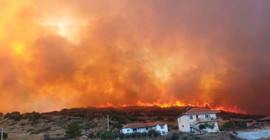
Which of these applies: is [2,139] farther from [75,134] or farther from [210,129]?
[210,129]

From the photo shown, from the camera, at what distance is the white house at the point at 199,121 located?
59.1 meters

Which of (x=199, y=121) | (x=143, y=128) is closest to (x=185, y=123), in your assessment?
(x=199, y=121)

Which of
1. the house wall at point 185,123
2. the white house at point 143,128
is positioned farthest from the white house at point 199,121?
the white house at point 143,128

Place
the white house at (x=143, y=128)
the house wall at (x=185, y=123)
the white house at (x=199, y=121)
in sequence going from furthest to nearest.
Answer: the white house at (x=143, y=128)
the house wall at (x=185, y=123)
the white house at (x=199, y=121)

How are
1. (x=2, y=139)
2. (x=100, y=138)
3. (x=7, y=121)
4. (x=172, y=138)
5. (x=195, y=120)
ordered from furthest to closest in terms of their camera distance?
(x=7, y=121) → (x=195, y=120) → (x=2, y=139) → (x=100, y=138) → (x=172, y=138)

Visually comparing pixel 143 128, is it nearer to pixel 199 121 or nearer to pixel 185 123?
pixel 185 123

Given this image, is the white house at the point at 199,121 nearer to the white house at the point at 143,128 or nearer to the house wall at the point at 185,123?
the house wall at the point at 185,123

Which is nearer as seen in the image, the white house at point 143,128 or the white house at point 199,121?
the white house at point 199,121

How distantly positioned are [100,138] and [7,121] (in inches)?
2866

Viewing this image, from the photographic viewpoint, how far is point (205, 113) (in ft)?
208

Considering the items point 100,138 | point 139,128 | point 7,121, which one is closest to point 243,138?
point 139,128

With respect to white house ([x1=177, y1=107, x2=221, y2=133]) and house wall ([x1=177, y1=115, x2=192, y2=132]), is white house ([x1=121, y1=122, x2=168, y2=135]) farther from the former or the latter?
white house ([x1=177, y1=107, x2=221, y2=133])

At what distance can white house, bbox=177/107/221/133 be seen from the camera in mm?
59062

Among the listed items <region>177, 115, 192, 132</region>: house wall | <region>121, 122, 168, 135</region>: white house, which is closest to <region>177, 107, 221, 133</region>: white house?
<region>177, 115, 192, 132</region>: house wall
